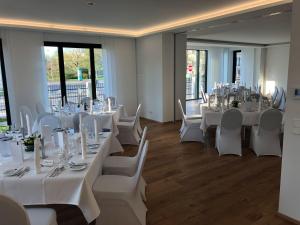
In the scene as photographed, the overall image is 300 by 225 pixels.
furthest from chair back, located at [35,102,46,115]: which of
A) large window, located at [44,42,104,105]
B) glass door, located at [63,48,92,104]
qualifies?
glass door, located at [63,48,92,104]

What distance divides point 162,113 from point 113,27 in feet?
9.39

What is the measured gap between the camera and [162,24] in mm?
6668

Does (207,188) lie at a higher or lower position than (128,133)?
lower

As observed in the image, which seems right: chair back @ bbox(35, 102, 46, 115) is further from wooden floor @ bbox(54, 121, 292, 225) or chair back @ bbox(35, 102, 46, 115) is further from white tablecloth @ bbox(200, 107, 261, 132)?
white tablecloth @ bbox(200, 107, 261, 132)

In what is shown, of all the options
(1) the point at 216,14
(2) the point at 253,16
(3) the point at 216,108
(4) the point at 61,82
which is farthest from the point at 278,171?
(4) the point at 61,82

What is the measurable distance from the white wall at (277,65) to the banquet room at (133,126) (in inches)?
92.4

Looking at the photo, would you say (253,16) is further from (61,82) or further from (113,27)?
(61,82)

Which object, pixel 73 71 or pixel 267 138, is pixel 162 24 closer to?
pixel 73 71

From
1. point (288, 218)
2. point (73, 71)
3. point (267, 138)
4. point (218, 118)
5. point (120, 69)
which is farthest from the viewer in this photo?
point (120, 69)

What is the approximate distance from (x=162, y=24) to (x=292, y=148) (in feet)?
16.5

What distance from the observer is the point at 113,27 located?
702cm

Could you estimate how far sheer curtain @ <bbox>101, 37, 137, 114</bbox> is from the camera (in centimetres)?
791

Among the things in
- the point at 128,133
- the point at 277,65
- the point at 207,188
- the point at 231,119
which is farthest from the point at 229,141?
the point at 277,65

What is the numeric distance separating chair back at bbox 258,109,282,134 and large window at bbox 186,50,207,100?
25.9 ft
